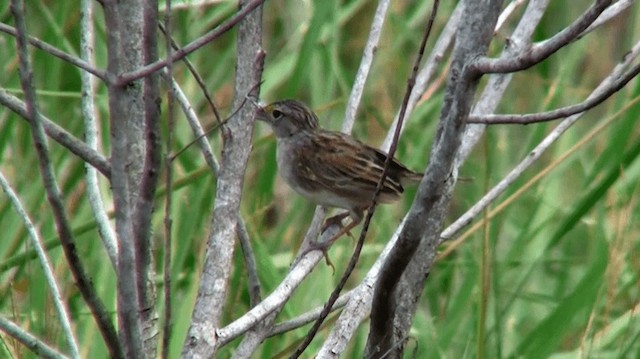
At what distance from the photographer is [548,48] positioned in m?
1.90

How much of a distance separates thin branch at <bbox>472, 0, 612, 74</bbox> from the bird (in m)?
2.46

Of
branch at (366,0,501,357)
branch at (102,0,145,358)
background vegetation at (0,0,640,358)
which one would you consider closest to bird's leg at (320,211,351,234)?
background vegetation at (0,0,640,358)

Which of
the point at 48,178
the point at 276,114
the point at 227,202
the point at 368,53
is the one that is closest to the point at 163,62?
the point at 48,178

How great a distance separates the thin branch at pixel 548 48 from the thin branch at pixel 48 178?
74 cm

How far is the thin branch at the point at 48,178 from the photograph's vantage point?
1918 mm

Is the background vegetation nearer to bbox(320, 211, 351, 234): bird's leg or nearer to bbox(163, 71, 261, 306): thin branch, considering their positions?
bbox(320, 211, 351, 234): bird's leg

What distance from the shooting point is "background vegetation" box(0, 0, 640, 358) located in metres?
3.75

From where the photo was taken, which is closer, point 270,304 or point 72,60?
point 72,60

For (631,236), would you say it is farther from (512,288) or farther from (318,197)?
(318,197)

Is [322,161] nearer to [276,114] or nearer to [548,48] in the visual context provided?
[276,114]

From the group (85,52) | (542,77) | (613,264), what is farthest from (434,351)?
(542,77)

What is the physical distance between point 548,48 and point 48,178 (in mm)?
853

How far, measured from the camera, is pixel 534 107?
21.5 ft

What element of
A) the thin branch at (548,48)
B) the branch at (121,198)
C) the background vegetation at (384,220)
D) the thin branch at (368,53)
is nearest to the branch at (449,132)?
the thin branch at (548,48)
